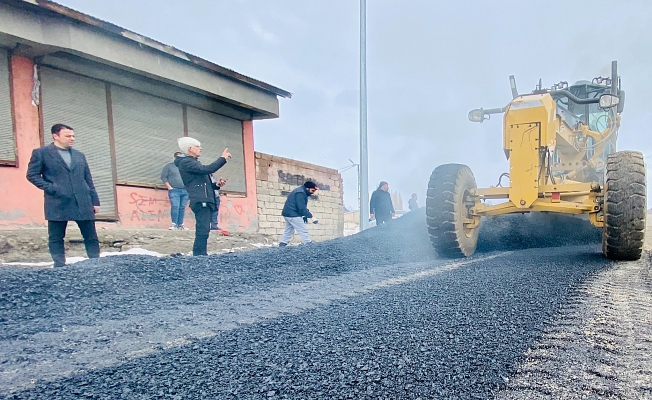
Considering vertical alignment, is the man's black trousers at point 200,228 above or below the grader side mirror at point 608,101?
below

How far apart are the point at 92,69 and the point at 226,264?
165 inches

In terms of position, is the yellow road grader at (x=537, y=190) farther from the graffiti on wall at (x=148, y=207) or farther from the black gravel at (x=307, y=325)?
the graffiti on wall at (x=148, y=207)

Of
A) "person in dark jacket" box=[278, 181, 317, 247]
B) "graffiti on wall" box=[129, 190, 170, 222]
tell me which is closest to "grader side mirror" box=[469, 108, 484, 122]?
"person in dark jacket" box=[278, 181, 317, 247]

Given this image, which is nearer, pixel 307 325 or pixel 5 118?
pixel 307 325

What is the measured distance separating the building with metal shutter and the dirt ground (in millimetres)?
325

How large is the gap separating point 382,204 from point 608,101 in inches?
200

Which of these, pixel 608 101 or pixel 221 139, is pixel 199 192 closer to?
pixel 608 101

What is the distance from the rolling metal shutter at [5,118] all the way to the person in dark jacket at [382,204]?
6.27 meters

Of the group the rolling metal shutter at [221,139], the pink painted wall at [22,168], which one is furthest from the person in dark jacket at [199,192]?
the rolling metal shutter at [221,139]

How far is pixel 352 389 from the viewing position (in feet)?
4.26

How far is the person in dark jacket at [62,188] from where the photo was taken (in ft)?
12.0

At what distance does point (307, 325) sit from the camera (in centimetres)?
204

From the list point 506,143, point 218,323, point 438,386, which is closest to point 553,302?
point 438,386

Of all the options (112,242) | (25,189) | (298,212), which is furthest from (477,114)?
(25,189)
